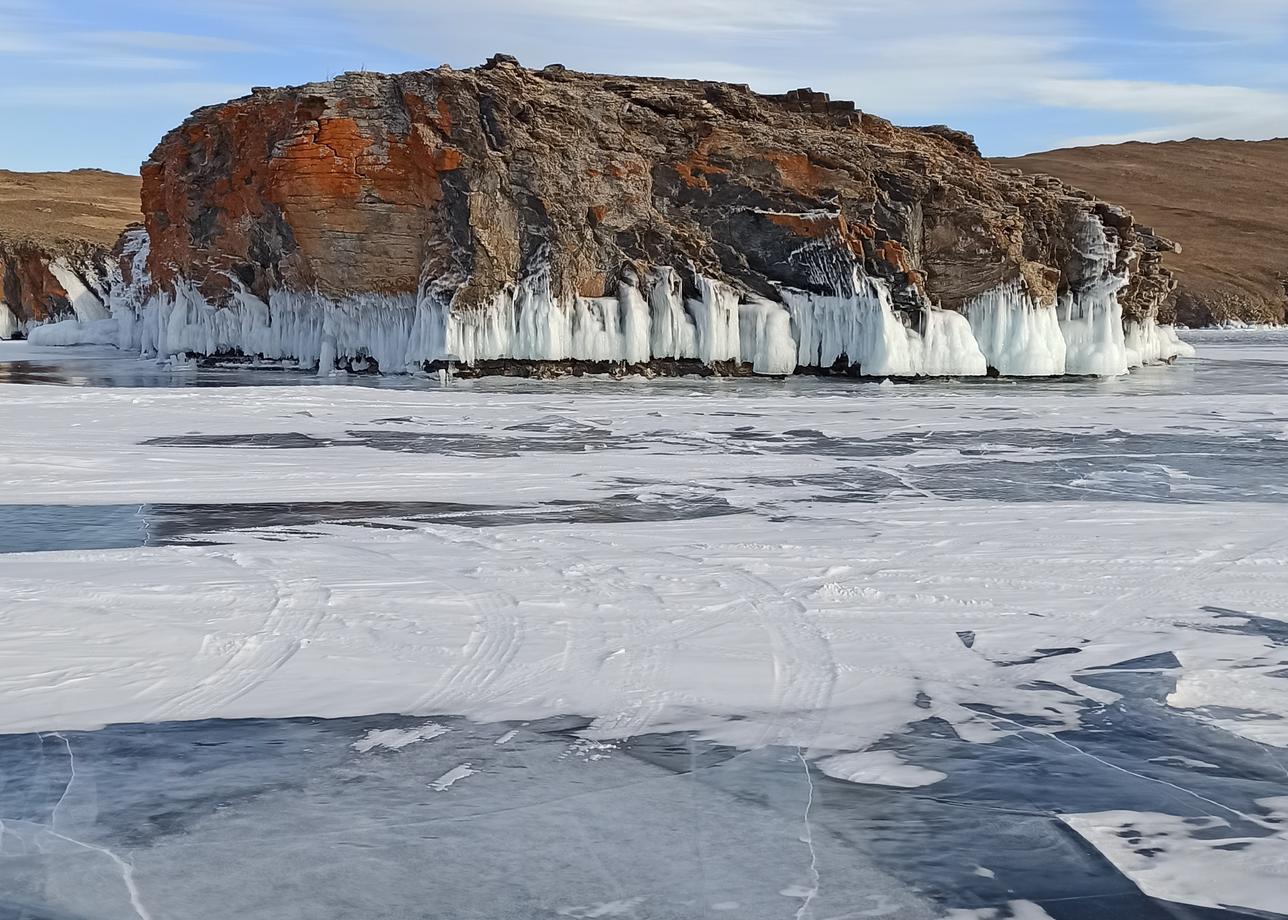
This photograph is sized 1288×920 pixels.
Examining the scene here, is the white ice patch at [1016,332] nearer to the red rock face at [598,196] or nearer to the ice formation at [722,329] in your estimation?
the ice formation at [722,329]

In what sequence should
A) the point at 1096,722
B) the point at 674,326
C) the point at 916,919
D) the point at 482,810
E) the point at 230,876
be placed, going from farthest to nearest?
1. the point at 674,326
2. the point at 1096,722
3. the point at 482,810
4. the point at 230,876
5. the point at 916,919

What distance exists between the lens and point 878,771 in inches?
190

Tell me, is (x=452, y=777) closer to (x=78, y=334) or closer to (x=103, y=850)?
(x=103, y=850)

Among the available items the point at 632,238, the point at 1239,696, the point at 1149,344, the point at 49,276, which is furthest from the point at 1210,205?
the point at 1239,696

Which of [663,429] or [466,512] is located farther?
[663,429]

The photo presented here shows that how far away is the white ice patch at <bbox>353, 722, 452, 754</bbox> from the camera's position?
5.05 metres

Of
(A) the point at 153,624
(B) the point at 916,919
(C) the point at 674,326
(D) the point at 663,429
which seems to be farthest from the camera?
(C) the point at 674,326

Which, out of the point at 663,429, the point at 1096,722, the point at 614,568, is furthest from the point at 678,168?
the point at 1096,722

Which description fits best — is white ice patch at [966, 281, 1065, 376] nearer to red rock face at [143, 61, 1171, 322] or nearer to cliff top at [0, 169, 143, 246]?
red rock face at [143, 61, 1171, 322]

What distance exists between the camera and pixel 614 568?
815 centimetres

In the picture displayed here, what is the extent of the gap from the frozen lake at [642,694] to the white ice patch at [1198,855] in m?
0.01

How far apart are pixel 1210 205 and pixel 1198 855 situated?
12306 centimetres

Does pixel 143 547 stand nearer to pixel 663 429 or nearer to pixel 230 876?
pixel 230 876

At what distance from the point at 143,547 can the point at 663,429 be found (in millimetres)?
8825
